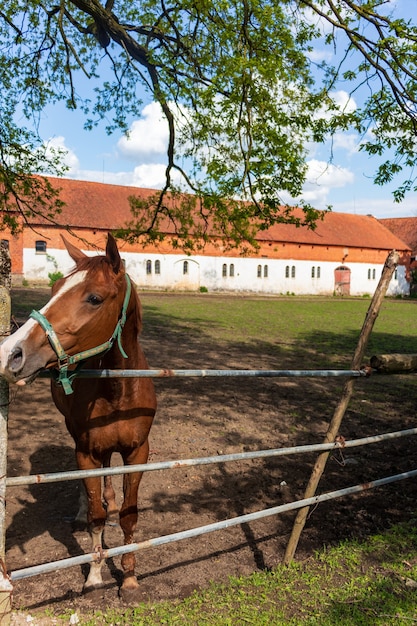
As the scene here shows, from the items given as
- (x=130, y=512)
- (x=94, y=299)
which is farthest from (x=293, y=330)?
(x=94, y=299)

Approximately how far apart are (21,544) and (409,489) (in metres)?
3.79

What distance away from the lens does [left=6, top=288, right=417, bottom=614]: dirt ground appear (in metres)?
3.77

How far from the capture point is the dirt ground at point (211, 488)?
148 inches

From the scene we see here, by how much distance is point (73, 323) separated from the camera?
256cm

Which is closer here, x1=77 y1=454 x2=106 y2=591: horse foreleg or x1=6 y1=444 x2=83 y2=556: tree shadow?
x1=77 y1=454 x2=106 y2=591: horse foreleg

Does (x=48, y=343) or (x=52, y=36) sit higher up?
(x=52, y=36)

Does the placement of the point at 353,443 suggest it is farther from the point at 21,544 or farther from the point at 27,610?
the point at 21,544

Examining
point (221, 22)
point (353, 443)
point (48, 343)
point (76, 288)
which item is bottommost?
point (353, 443)

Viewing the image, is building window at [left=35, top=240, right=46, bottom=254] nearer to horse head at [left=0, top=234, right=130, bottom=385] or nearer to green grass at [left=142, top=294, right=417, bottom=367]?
green grass at [left=142, top=294, right=417, bottom=367]

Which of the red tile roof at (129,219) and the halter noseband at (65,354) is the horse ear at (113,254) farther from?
the red tile roof at (129,219)

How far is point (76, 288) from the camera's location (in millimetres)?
2643


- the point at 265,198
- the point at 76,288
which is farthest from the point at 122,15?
the point at 76,288

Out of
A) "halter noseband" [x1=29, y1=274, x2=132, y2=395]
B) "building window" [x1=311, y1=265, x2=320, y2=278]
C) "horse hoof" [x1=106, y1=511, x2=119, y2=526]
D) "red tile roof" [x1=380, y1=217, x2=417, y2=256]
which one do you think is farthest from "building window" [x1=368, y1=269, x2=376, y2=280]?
"halter noseband" [x1=29, y1=274, x2=132, y2=395]

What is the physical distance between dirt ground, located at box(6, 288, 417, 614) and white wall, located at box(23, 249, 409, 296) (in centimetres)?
3277
